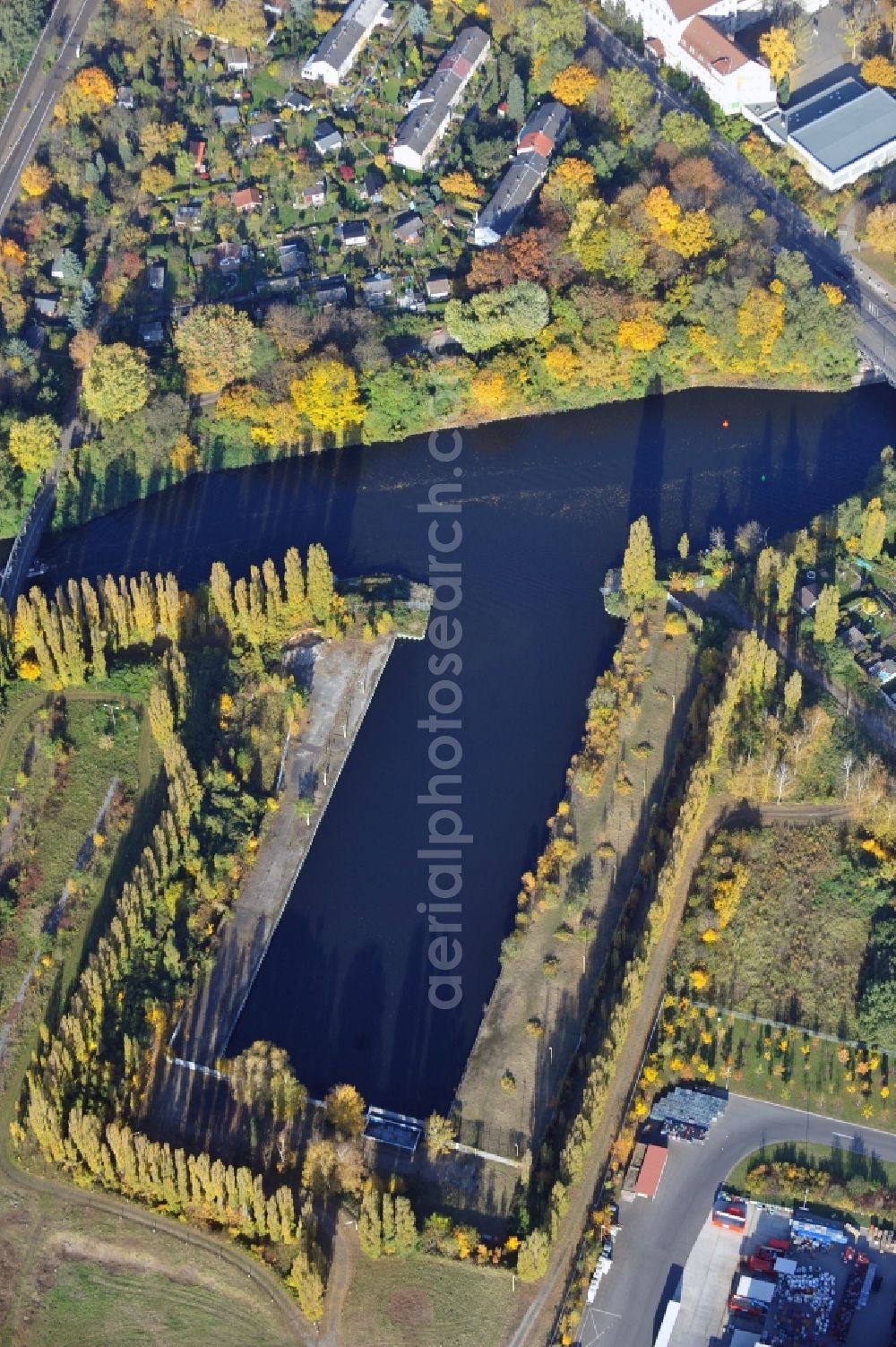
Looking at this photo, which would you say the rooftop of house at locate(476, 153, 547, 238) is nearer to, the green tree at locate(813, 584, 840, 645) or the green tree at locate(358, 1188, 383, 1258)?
the green tree at locate(813, 584, 840, 645)

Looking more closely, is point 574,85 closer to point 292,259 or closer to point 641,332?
point 641,332

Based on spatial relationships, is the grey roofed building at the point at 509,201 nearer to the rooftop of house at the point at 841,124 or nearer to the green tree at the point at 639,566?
the rooftop of house at the point at 841,124

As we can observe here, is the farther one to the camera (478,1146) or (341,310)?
(341,310)

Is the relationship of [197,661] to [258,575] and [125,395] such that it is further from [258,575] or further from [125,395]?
[125,395]

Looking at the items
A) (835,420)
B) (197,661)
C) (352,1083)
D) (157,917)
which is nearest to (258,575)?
(197,661)

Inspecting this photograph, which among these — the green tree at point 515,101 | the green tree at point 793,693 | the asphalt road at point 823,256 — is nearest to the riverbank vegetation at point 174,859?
the green tree at point 793,693

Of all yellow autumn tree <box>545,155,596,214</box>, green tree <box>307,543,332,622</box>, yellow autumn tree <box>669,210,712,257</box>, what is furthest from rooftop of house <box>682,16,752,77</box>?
green tree <box>307,543,332,622</box>
